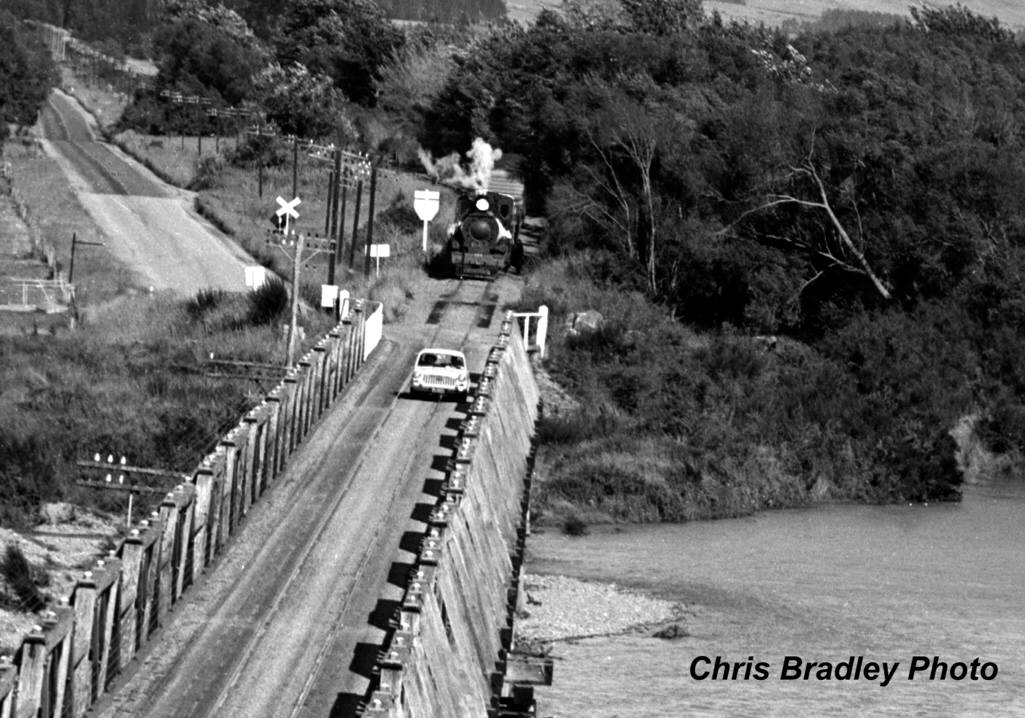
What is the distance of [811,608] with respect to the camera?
4259cm

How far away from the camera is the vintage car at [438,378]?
45.1 meters

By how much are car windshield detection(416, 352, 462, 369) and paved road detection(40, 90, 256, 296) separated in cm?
1927

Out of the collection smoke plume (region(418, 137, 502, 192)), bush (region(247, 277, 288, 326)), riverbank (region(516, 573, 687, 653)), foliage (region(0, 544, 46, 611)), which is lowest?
riverbank (region(516, 573, 687, 653))

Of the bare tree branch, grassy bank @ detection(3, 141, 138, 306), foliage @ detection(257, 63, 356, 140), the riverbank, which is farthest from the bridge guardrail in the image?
foliage @ detection(257, 63, 356, 140)

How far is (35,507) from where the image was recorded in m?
39.5

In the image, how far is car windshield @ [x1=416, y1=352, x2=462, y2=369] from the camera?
45750 mm

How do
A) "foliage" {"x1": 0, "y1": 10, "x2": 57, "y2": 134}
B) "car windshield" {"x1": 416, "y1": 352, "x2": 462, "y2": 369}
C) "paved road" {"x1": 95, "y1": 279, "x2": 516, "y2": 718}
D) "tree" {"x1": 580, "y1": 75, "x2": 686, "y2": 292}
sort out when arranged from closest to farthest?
1. "paved road" {"x1": 95, "y1": 279, "x2": 516, "y2": 718}
2. "car windshield" {"x1": 416, "y1": 352, "x2": 462, "y2": 369}
3. "tree" {"x1": 580, "y1": 75, "x2": 686, "y2": 292}
4. "foliage" {"x1": 0, "y1": 10, "x2": 57, "y2": 134}

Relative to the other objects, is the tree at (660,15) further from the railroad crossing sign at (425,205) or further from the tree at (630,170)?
the railroad crossing sign at (425,205)

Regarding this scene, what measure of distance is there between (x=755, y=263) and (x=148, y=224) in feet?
88.3

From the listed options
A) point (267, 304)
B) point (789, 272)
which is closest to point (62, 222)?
point (267, 304)

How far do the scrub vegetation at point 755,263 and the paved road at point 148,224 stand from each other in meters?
1.95

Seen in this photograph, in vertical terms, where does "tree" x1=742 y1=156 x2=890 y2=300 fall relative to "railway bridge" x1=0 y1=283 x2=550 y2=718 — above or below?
above

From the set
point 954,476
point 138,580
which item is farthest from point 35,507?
point 954,476

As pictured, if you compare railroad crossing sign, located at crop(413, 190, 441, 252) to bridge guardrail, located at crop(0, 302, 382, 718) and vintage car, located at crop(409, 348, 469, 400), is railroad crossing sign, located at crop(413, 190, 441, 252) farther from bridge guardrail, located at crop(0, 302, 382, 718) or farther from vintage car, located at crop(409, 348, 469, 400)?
bridge guardrail, located at crop(0, 302, 382, 718)
